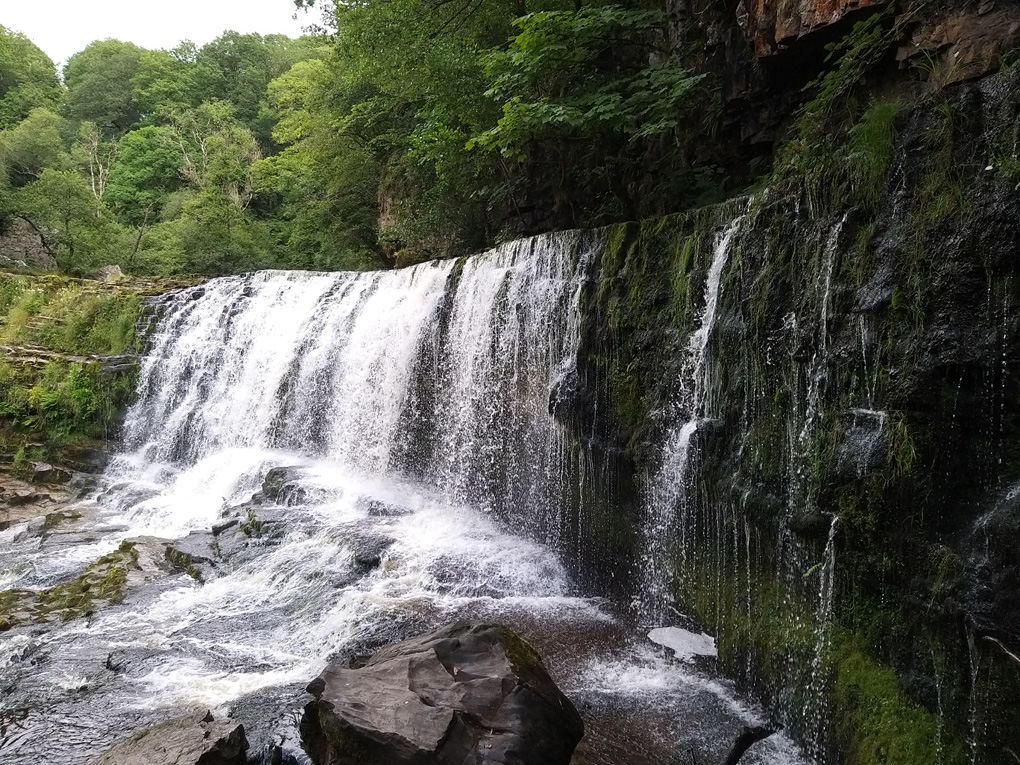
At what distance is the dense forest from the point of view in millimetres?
7953

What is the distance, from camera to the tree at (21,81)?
28969 millimetres

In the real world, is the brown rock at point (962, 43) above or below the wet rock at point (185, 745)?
above

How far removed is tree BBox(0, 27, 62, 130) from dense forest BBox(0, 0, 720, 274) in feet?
0.39

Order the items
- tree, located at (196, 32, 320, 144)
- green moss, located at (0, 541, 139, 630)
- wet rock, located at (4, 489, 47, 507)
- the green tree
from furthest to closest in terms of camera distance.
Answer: tree, located at (196, 32, 320, 144)
the green tree
wet rock, located at (4, 489, 47, 507)
green moss, located at (0, 541, 139, 630)

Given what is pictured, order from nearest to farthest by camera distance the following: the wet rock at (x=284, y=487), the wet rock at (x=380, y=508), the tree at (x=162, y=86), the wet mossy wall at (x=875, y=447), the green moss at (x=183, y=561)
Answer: the wet mossy wall at (x=875, y=447)
the green moss at (x=183, y=561)
the wet rock at (x=380, y=508)
the wet rock at (x=284, y=487)
the tree at (x=162, y=86)

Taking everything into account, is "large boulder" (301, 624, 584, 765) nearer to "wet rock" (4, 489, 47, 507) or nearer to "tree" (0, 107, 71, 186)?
"wet rock" (4, 489, 47, 507)

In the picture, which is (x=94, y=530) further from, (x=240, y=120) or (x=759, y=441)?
(x=240, y=120)

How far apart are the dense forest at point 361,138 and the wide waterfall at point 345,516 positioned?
2.14 meters

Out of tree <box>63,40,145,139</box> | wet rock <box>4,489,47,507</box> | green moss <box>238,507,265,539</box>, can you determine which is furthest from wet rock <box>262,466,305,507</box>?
tree <box>63,40,145,139</box>

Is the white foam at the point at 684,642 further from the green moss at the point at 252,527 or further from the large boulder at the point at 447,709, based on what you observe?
the green moss at the point at 252,527

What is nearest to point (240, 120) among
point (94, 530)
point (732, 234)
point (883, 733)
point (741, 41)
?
point (94, 530)

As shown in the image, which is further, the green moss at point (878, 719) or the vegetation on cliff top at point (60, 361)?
the vegetation on cliff top at point (60, 361)

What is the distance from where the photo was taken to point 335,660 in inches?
201

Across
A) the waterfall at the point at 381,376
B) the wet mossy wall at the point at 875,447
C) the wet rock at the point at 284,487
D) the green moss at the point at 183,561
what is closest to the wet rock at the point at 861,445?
the wet mossy wall at the point at 875,447
